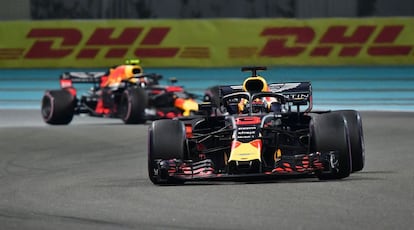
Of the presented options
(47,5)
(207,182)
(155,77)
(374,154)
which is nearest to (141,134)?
(155,77)

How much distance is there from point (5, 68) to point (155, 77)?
A: 5994 millimetres

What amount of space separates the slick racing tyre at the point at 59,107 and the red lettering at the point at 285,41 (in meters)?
5.58

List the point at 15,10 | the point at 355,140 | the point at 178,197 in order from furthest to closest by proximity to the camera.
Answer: the point at 15,10 < the point at 355,140 < the point at 178,197

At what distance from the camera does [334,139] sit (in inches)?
445

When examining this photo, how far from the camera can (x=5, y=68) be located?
27.3 m

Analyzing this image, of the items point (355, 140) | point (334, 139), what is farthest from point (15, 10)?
point (334, 139)

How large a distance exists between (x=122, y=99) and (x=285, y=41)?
575cm

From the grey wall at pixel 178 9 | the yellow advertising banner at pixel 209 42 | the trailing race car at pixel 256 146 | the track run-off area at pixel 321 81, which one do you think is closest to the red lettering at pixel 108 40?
the yellow advertising banner at pixel 209 42

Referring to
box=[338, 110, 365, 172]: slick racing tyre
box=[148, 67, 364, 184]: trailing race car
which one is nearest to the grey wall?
box=[148, 67, 364, 184]: trailing race car

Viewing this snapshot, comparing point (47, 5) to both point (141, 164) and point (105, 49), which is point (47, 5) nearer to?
point (105, 49)

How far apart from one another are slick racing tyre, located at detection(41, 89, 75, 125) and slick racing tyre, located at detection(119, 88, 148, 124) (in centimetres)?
127

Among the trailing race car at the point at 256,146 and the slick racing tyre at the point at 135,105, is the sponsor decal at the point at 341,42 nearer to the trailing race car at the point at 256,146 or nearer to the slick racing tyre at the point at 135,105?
the slick racing tyre at the point at 135,105

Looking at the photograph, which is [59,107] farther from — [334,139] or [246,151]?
[334,139]

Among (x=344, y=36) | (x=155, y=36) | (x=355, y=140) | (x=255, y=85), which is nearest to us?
(x=355, y=140)
